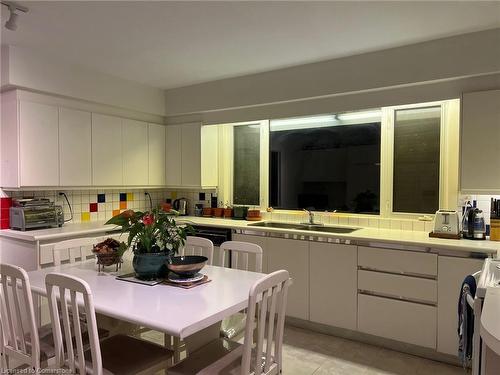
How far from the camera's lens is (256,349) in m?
1.74

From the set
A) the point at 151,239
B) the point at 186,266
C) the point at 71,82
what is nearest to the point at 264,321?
the point at 186,266

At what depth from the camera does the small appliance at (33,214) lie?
3.10 meters

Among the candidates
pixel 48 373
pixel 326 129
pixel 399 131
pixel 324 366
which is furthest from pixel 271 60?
pixel 48 373

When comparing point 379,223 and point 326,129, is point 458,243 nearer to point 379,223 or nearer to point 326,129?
point 379,223

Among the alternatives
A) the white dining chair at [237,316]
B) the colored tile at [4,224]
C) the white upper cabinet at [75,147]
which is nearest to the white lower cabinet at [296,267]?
the white dining chair at [237,316]

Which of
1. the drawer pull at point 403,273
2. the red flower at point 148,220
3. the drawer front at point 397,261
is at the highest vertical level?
the red flower at point 148,220

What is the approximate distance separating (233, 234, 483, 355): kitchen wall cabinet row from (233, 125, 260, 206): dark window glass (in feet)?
3.31

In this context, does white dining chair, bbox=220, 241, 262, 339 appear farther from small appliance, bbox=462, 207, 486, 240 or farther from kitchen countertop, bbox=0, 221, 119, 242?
small appliance, bbox=462, 207, 486, 240

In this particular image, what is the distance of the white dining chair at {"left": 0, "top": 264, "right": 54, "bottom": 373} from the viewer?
1.68 meters

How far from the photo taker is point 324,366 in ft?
8.64

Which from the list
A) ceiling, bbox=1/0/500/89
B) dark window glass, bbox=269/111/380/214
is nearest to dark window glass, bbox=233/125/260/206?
dark window glass, bbox=269/111/380/214

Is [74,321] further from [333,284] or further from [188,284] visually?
[333,284]

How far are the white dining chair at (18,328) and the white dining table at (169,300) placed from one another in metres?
0.15

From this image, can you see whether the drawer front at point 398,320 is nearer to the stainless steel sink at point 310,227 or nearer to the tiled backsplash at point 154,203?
the stainless steel sink at point 310,227
